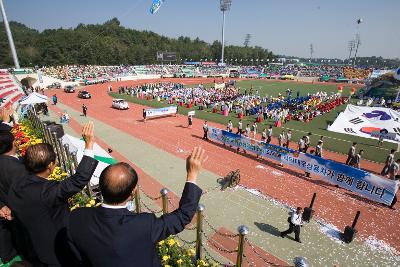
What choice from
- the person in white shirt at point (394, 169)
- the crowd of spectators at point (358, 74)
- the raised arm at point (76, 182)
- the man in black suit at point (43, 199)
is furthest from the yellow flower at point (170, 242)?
the crowd of spectators at point (358, 74)

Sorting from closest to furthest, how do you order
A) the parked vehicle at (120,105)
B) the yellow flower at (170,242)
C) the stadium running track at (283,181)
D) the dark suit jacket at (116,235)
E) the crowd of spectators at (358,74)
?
the dark suit jacket at (116,235)
the yellow flower at (170,242)
the stadium running track at (283,181)
the parked vehicle at (120,105)
the crowd of spectators at (358,74)

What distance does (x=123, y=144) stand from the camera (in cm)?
1972

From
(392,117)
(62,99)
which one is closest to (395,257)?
(392,117)

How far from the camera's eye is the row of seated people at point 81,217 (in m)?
2.32

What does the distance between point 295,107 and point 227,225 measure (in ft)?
85.7

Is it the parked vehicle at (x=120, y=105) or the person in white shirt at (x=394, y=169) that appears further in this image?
the parked vehicle at (x=120, y=105)

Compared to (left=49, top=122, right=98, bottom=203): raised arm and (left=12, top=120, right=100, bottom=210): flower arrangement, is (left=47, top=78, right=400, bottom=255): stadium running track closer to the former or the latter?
(left=12, top=120, right=100, bottom=210): flower arrangement

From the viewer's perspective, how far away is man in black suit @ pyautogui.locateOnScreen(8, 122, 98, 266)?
3.27m

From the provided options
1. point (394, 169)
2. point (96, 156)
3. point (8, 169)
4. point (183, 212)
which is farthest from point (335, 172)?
point (8, 169)

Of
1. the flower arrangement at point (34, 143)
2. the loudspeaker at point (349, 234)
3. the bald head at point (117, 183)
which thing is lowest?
the loudspeaker at point (349, 234)

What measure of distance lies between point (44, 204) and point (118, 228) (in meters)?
1.60

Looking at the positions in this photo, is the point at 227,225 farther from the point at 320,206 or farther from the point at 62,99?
the point at 62,99

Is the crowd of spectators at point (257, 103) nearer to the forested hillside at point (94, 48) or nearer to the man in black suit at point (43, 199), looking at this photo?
the man in black suit at point (43, 199)

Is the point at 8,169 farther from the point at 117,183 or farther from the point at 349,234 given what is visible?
the point at 349,234
